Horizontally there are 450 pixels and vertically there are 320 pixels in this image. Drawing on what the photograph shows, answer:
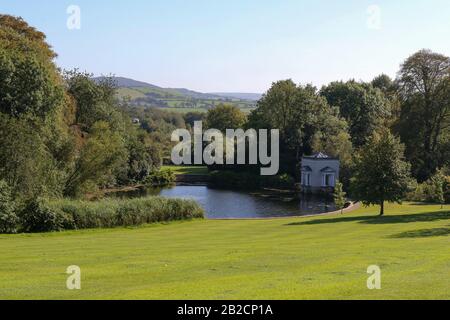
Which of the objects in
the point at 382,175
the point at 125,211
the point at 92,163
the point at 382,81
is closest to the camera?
the point at 125,211

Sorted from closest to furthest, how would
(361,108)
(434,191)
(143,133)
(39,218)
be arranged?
1. (39,218)
2. (434,191)
3. (361,108)
4. (143,133)

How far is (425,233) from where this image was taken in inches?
964

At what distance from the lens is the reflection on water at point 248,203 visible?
47.5m

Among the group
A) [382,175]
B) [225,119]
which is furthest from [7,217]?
[225,119]

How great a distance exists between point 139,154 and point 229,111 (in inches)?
914

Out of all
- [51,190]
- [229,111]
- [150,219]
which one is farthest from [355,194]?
[229,111]

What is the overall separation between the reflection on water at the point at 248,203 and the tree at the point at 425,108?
10949 mm

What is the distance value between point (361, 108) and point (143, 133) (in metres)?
35.3

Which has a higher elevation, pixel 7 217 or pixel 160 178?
pixel 7 217

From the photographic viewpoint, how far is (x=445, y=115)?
58000 millimetres

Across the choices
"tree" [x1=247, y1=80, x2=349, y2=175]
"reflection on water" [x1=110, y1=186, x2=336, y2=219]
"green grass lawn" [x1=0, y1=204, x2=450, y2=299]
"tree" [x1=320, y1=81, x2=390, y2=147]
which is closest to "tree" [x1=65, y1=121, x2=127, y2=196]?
"reflection on water" [x1=110, y1=186, x2=336, y2=219]

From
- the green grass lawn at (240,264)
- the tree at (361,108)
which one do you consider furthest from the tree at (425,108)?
the green grass lawn at (240,264)

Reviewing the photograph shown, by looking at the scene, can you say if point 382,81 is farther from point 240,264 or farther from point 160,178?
point 240,264
